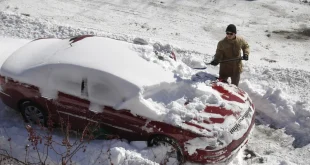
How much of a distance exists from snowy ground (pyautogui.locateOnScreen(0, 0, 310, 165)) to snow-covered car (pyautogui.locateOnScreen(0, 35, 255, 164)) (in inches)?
16.6

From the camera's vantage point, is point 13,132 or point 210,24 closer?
point 13,132

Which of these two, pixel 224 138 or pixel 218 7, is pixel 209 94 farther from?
pixel 218 7

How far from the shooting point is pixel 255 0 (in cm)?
1341

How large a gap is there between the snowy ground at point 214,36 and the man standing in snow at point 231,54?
1.90ft

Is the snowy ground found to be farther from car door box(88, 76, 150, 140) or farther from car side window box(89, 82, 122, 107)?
car side window box(89, 82, 122, 107)

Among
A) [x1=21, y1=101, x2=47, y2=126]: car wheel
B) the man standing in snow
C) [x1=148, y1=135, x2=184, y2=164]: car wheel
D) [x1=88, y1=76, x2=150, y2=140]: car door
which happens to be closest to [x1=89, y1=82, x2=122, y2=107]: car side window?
[x1=88, y1=76, x2=150, y2=140]: car door

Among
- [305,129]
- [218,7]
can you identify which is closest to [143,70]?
[305,129]

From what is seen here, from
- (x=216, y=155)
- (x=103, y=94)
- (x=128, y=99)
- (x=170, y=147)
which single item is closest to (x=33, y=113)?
(x=103, y=94)

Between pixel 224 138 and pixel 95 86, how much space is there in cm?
213

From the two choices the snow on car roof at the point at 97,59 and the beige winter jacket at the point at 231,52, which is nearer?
the snow on car roof at the point at 97,59

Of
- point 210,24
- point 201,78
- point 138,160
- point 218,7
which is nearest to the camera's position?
point 138,160

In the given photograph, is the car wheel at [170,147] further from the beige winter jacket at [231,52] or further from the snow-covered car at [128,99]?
the beige winter jacket at [231,52]

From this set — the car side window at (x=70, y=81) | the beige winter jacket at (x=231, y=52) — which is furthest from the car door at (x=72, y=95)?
the beige winter jacket at (x=231, y=52)

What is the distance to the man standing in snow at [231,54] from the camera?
27.1ft
